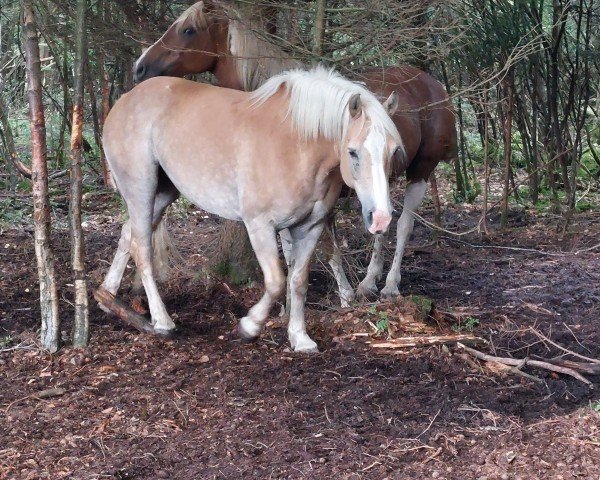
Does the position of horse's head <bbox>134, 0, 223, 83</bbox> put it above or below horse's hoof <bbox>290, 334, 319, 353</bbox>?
above

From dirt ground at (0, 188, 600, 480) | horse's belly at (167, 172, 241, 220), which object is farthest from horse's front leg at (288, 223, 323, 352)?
horse's belly at (167, 172, 241, 220)

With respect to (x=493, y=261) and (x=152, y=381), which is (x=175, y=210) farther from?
(x=152, y=381)

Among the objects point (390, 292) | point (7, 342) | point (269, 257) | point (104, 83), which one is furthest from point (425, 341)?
point (104, 83)

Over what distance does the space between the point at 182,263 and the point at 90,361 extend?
6.54 ft

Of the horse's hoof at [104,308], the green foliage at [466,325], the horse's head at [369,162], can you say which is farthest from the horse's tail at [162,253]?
the green foliage at [466,325]

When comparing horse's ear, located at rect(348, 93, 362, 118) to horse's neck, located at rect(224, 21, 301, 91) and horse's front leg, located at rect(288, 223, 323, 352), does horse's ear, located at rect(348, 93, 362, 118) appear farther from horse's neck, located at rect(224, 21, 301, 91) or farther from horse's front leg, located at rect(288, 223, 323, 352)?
horse's neck, located at rect(224, 21, 301, 91)

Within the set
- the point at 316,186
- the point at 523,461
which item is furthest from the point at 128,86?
the point at 523,461

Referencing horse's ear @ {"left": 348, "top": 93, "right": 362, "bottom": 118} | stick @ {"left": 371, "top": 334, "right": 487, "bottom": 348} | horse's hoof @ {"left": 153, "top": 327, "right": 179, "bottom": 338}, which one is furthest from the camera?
horse's hoof @ {"left": 153, "top": 327, "right": 179, "bottom": 338}

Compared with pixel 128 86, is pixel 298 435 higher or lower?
lower

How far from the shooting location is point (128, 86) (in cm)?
839

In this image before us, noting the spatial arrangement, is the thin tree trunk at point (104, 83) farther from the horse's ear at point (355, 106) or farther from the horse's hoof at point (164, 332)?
the horse's ear at point (355, 106)

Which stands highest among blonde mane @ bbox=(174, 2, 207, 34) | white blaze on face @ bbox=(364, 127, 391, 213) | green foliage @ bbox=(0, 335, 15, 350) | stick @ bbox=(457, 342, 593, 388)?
blonde mane @ bbox=(174, 2, 207, 34)

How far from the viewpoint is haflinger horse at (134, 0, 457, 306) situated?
5.89 metres

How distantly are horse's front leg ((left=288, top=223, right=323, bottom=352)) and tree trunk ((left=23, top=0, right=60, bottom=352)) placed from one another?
1.47m
